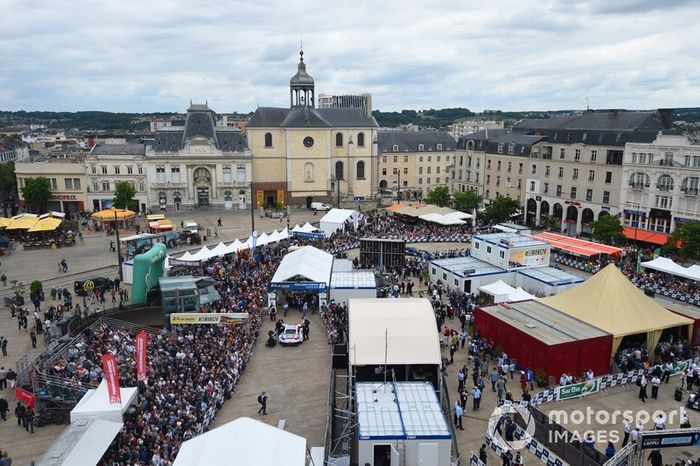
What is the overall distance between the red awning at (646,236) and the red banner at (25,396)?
4056 cm

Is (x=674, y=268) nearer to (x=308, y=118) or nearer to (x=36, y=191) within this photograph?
(x=308, y=118)

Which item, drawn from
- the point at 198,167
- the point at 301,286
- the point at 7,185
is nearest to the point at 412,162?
the point at 198,167

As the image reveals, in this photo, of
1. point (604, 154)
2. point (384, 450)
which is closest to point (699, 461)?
point (384, 450)

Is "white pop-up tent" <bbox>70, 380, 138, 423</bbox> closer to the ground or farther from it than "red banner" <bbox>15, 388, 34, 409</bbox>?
farther from it

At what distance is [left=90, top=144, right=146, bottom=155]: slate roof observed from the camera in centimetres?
5872

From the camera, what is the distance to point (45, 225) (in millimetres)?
43656

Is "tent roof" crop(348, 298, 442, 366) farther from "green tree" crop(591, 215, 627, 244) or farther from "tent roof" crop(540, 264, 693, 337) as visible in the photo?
"green tree" crop(591, 215, 627, 244)

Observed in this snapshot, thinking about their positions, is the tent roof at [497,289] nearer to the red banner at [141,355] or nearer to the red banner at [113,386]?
the red banner at [141,355]

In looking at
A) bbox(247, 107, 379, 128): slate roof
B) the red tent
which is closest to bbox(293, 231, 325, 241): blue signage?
the red tent

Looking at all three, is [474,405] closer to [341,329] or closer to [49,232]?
[341,329]

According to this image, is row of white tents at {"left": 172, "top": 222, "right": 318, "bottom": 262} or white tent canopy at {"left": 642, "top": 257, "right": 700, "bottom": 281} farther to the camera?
row of white tents at {"left": 172, "top": 222, "right": 318, "bottom": 262}

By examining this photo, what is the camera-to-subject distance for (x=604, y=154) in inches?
1879

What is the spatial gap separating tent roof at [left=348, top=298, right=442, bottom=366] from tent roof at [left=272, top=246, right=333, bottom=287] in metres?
7.78

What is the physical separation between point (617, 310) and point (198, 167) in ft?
158
